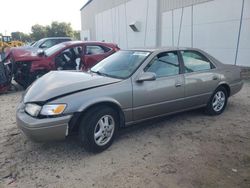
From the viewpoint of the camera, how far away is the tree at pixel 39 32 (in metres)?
57.9

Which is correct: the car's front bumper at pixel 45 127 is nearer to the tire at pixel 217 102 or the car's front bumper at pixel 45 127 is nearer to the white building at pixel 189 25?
the tire at pixel 217 102

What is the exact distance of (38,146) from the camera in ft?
11.8

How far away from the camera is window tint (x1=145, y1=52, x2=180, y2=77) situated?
391cm

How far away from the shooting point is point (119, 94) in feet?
11.3

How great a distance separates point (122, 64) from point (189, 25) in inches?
388

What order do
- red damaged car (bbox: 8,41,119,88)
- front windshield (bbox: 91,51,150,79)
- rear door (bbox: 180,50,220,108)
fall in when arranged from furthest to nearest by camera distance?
red damaged car (bbox: 8,41,119,88) < rear door (bbox: 180,50,220,108) < front windshield (bbox: 91,51,150,79)

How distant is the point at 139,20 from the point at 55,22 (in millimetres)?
46101

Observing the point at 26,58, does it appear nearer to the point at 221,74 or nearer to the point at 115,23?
the point at 221,74

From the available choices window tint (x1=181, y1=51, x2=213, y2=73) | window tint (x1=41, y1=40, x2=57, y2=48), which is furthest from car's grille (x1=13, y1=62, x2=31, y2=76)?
window tint (x1=41, y1=40, x2=57, y2=48)

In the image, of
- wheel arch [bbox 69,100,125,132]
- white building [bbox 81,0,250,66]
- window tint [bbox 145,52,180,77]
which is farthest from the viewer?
white building [bbox 81,0,250,66]

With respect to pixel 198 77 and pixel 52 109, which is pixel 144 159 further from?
pixel 198 77

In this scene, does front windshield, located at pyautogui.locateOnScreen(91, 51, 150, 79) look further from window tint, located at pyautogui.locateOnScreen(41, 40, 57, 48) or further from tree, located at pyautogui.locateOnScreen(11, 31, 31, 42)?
tree, located at pyautogui.locateOnScreen(11, 31, 31, 42)

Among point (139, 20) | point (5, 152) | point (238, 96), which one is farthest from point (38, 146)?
point (139, 20)

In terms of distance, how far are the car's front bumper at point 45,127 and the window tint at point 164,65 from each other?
1.60m
